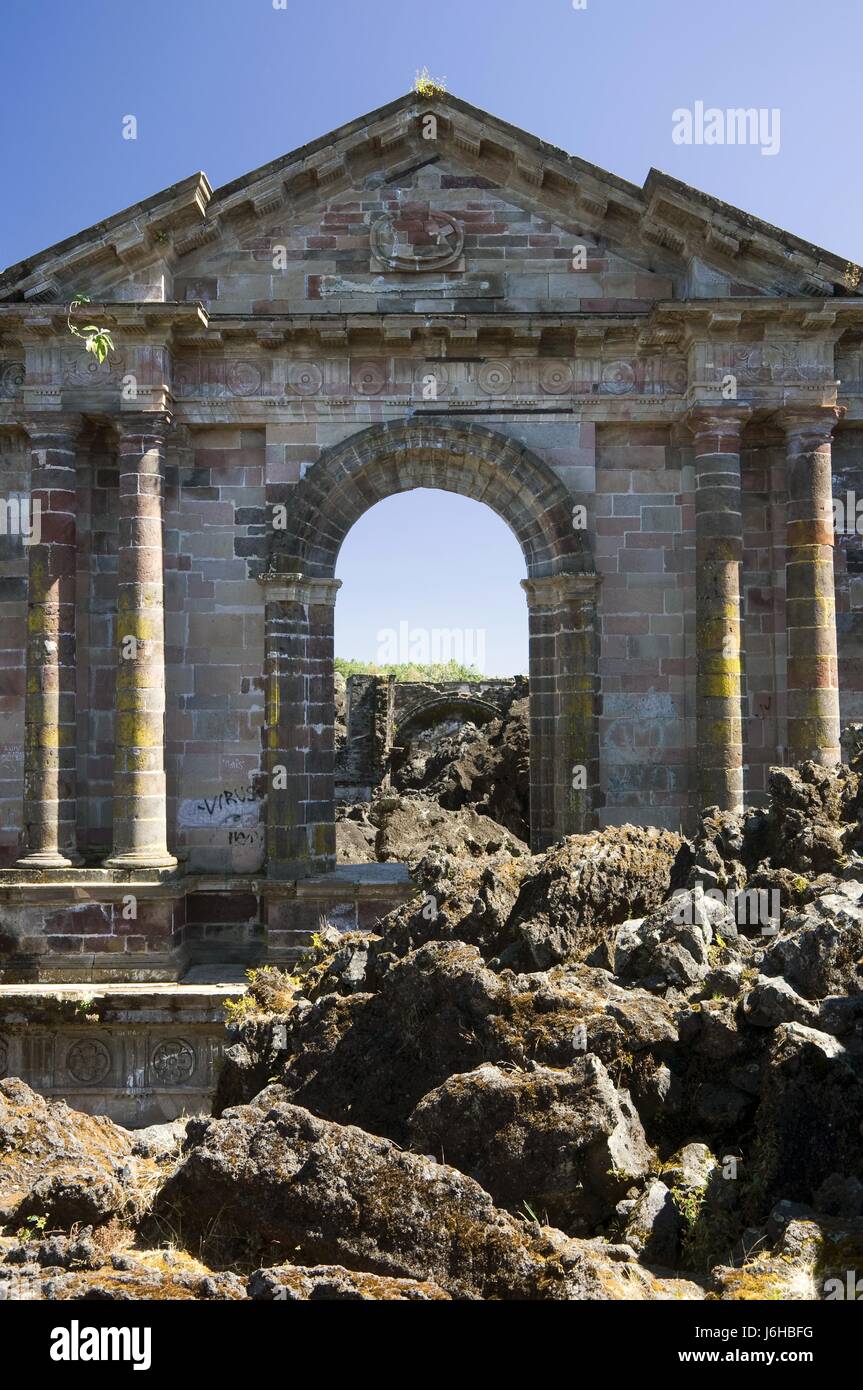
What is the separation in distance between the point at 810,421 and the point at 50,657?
28.0 feet

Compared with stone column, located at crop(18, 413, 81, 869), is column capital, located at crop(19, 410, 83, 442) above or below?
above

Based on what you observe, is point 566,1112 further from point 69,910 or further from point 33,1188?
point 69,910

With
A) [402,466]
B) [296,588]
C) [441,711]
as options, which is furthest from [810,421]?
[441,711]

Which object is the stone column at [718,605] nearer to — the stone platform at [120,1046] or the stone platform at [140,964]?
the stone platform at [140,964]

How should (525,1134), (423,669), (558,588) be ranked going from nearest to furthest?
(525,1134), (558,588), (423,669)

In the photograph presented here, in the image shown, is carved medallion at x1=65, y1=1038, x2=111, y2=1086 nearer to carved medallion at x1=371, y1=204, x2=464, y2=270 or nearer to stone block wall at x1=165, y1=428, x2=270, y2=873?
stone block wall at x1=165, y1=428, x2=270, y2=873

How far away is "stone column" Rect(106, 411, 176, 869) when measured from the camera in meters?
11.0

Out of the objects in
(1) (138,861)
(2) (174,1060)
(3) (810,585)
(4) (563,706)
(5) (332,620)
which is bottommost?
(2) (174,1060)

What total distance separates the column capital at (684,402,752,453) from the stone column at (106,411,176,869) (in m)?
5.76

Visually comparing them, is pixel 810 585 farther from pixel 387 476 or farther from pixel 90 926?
pixel 90 926

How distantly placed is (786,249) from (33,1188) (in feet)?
36.2

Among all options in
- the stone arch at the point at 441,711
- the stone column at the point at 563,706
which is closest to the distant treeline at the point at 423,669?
the stone arch at the point at 441,711

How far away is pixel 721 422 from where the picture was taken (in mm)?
11422

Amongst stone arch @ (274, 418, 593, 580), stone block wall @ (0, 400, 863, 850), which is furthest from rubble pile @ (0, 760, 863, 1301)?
stone arch @ (274, 418, 593, 580)
